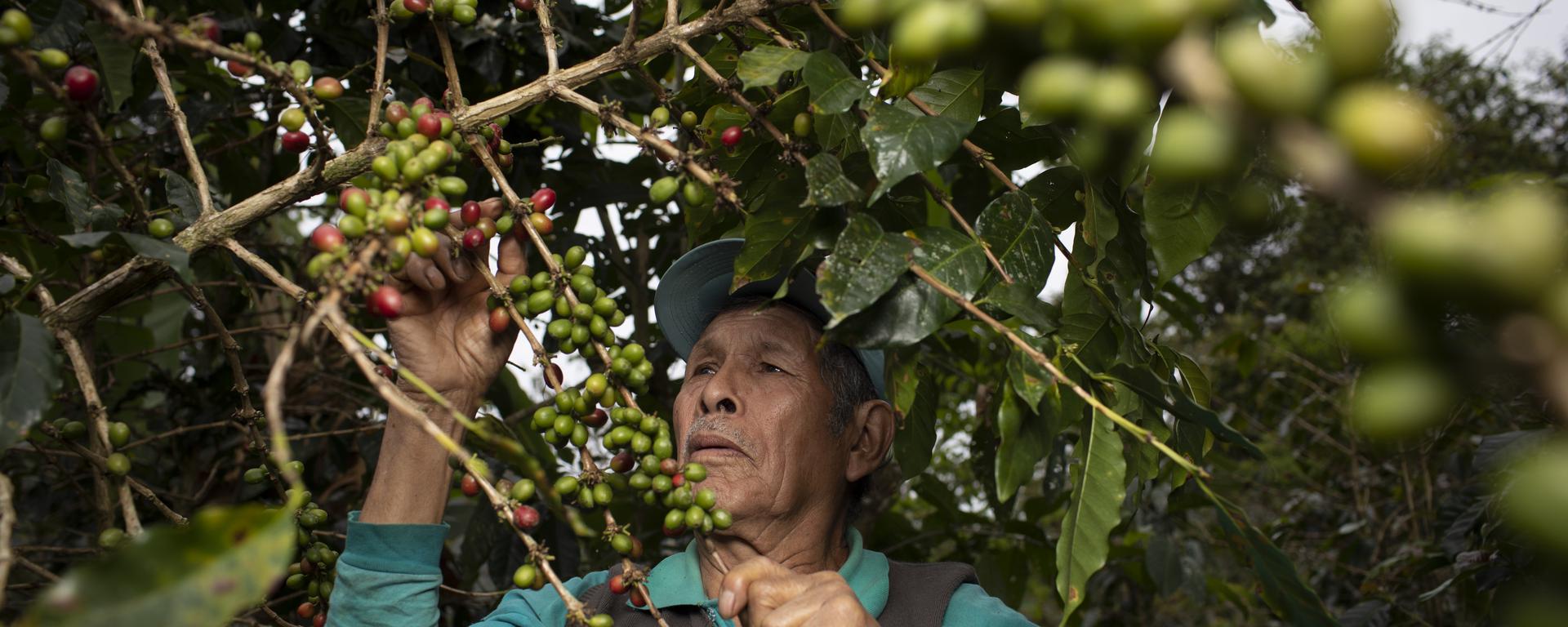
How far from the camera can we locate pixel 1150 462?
1478 mm

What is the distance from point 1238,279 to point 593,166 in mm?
12289

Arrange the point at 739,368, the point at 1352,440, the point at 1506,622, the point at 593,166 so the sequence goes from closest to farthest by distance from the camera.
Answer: the point at 1506,622 → the point at 739,368 → the point at 593,166 → the point at 1352,440

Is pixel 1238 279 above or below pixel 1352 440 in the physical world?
below

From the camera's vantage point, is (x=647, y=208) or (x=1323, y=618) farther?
(x=647, y=208)

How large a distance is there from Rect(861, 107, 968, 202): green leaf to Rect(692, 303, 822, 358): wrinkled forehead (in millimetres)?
1056

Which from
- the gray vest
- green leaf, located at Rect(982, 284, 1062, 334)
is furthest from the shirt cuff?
green leaf, located at Rect(982, 284, 1062, 334)

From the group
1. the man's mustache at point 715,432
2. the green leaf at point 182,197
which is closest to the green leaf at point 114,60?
the green leaf at point 182,197

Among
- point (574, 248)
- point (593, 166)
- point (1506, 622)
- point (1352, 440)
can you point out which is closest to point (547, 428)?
point (574, 248)

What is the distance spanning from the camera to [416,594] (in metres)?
1.76

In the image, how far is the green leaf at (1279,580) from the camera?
1.08 meters

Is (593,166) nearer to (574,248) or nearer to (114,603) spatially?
(574,248)

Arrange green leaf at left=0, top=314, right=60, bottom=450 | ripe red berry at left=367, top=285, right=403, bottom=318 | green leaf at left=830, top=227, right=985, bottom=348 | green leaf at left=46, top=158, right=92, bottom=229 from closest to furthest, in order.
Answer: green leaf at left=0, top=314, right=60, bottom=450, ripe red berry at left=367, top=285, right=403, bottom=318, green leaf at left=830, top=227, right=985, bottom=348, green leaf at left=46, top=158, right=92, bottom=229

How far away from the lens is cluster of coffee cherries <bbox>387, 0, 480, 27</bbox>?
1.52 meters

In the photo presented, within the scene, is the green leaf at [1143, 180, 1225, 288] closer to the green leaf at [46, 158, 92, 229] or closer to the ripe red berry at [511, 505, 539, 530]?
the ripe red berry at [511, 505, 539, 530]
